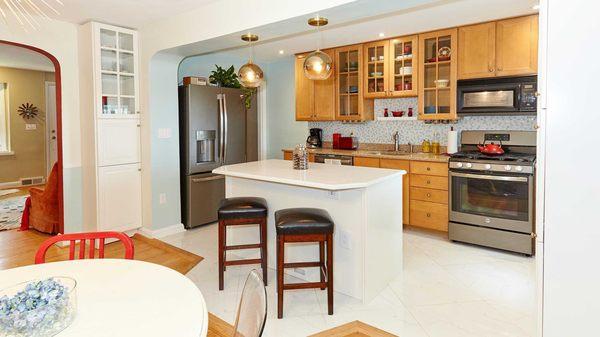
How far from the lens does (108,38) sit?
4.26m

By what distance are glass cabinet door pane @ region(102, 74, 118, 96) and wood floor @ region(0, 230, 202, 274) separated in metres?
1.67

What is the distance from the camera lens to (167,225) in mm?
4660

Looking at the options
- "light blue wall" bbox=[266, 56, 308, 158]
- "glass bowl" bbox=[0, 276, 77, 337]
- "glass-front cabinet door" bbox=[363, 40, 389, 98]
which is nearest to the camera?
"glass bowl" bbox=[0, 276, 77, 337]

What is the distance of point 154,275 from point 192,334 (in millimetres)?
500

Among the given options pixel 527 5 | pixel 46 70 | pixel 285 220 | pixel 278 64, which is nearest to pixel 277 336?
pixel 285 220

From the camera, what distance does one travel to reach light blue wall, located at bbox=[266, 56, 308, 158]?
20.5 feet

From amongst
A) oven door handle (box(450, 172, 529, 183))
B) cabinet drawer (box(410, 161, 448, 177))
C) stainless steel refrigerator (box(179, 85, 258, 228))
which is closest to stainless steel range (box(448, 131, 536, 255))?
oven door handle (box(450, 172, 529, 183))

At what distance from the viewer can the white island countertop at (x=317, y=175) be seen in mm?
2676

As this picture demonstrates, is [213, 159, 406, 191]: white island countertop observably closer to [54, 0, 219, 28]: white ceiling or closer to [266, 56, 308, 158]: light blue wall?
[54, 0, 219, 28]: white ceiling

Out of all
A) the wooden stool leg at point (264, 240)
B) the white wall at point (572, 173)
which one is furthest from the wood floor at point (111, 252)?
the white wall at point (572, 173)

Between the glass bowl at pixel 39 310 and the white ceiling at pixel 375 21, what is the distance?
2.45 metres

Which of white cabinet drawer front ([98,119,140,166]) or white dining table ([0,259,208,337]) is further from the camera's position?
white cabinet drawer front ([98,119,140,166])

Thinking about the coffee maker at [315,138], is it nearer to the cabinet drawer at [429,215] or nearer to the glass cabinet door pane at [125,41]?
the cabinet drawer at [429,215]

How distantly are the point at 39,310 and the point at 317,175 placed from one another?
2.16 m
